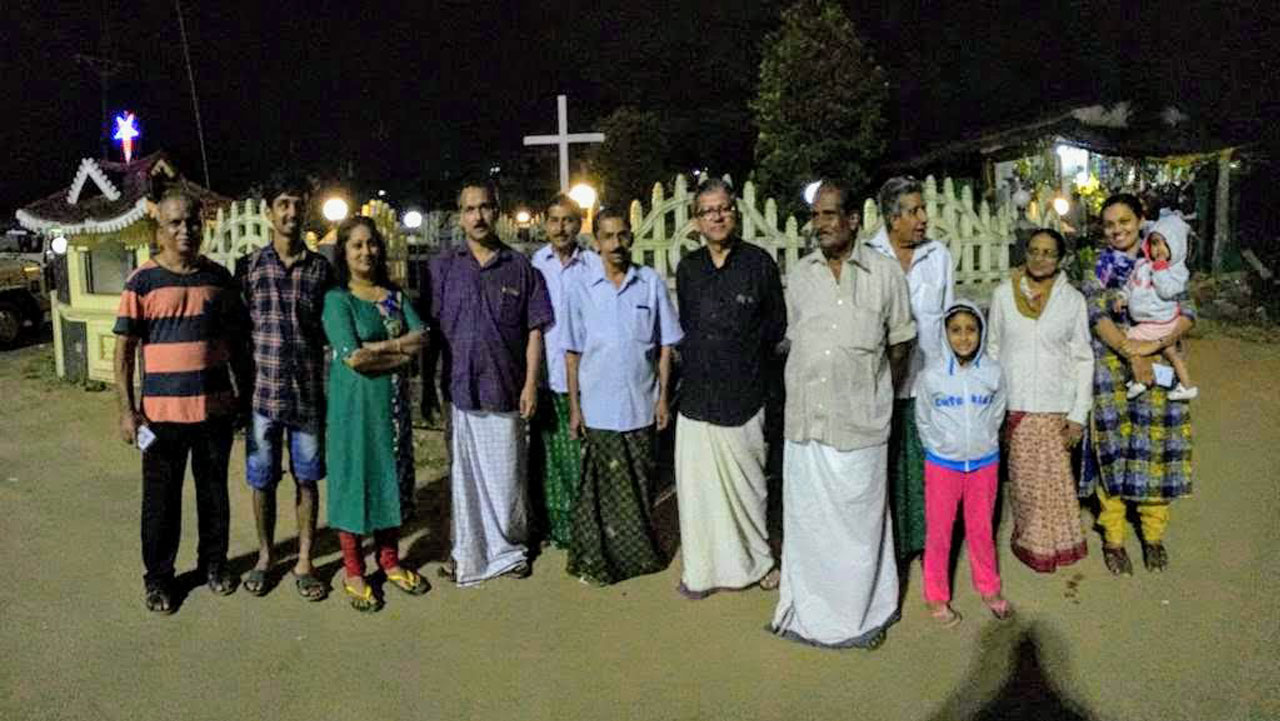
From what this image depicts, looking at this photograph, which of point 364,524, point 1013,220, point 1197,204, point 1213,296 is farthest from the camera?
point 1197,204

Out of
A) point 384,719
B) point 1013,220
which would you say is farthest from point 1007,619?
point 1013,220

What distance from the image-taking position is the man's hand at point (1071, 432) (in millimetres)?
4188

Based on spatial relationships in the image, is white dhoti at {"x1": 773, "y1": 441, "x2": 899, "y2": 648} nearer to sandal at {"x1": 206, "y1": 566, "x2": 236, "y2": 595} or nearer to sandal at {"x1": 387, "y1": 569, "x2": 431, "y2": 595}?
sandal at {"x1": 387, "y1": 569, "x2": 431, "y2": 595}

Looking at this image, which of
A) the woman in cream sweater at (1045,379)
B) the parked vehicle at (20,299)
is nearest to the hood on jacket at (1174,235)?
the woman in cream sweater at (1045,379)

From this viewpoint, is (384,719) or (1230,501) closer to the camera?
(384,719)

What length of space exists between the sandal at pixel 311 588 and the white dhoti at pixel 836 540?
206cm

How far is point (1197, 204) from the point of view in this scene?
1741 centimetres

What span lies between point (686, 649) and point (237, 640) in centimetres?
182

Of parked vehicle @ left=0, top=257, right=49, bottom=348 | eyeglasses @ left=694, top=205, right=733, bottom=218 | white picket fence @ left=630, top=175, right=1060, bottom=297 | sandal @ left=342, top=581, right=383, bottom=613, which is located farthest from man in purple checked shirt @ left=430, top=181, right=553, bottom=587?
parked vehicle @ left=0, top=257, right=49, bottom=348

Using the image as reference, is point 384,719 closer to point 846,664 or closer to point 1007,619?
point 846,664

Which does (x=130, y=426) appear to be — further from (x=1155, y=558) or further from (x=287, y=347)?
(x=1155, y=558)

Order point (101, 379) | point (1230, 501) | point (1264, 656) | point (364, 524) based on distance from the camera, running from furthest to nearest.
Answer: point (101, 379), point (1230, 501), point (364, 524), point (1264, 656)

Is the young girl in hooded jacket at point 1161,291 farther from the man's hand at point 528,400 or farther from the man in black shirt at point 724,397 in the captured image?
the man's hand at point 528,400

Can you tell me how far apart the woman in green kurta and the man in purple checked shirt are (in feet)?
0.73
